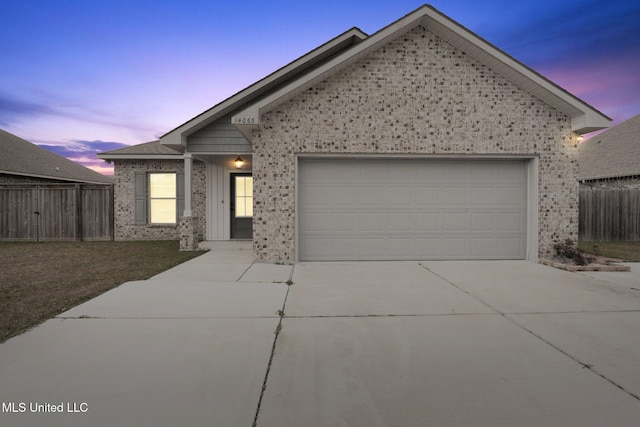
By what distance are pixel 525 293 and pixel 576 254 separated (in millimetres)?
3593

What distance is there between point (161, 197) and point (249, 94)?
615 cm

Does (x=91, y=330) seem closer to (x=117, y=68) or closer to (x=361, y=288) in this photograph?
(x=361, y=288)

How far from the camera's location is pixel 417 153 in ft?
26.7

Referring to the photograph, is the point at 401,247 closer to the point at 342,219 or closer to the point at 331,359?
the point at 342,219

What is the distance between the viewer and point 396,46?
26.3 feet

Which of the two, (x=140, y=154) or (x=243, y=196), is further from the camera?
(x=140, y=154)

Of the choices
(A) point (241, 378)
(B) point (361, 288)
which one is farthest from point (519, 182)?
(A) point (241, 378)

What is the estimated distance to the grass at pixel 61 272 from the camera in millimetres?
4422

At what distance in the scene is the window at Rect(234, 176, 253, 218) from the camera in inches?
466

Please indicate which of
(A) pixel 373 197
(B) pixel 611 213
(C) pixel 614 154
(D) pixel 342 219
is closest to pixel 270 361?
(D) pixel 342 219

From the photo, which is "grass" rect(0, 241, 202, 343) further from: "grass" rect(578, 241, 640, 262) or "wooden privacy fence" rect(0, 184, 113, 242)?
"grass" rect(578, 241, 640, 262)

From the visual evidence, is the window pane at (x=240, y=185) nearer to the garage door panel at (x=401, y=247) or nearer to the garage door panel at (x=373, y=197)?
the garage door panel at (x=373, y=197)

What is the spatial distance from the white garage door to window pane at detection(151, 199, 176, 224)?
Answer: 721 centimetres

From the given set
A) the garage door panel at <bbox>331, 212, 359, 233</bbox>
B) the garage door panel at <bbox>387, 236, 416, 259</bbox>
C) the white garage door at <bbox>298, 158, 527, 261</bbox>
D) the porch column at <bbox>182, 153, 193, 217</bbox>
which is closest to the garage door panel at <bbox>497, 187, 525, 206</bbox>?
the white garage door at <bbox>298, 158, 527, 261</bbox>
